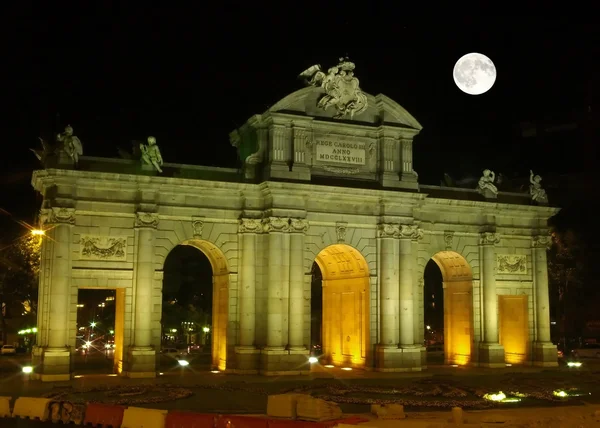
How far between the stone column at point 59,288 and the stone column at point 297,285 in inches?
423

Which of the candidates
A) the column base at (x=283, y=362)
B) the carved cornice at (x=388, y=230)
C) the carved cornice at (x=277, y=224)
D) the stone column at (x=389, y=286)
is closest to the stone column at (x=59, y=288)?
the column base at (x=283, y=362)

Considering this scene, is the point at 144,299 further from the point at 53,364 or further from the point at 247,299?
the point at 247,299

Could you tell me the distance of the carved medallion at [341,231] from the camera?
40219 mm

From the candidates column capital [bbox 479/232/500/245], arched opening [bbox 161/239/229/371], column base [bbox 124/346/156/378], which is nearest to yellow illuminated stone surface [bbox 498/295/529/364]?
column capital [bbox 479/232/500/245]

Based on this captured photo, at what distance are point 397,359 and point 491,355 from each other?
6768 millimetres

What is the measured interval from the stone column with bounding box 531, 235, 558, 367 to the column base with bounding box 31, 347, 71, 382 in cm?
2665

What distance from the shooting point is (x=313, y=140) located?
4000 cm

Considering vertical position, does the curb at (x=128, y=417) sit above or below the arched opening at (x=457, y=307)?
below

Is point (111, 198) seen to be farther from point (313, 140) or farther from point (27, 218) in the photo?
point (27, 218)

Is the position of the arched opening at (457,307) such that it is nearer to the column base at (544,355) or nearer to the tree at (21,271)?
the column base at (544,355)

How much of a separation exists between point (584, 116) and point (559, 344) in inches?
1080

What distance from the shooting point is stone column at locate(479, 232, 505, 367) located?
143 feet

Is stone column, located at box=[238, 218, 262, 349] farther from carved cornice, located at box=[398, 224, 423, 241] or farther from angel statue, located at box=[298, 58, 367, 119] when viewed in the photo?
carved cornice, located at box=[398, 224, 423, 241]

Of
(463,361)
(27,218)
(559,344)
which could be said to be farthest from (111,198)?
(559,344)
